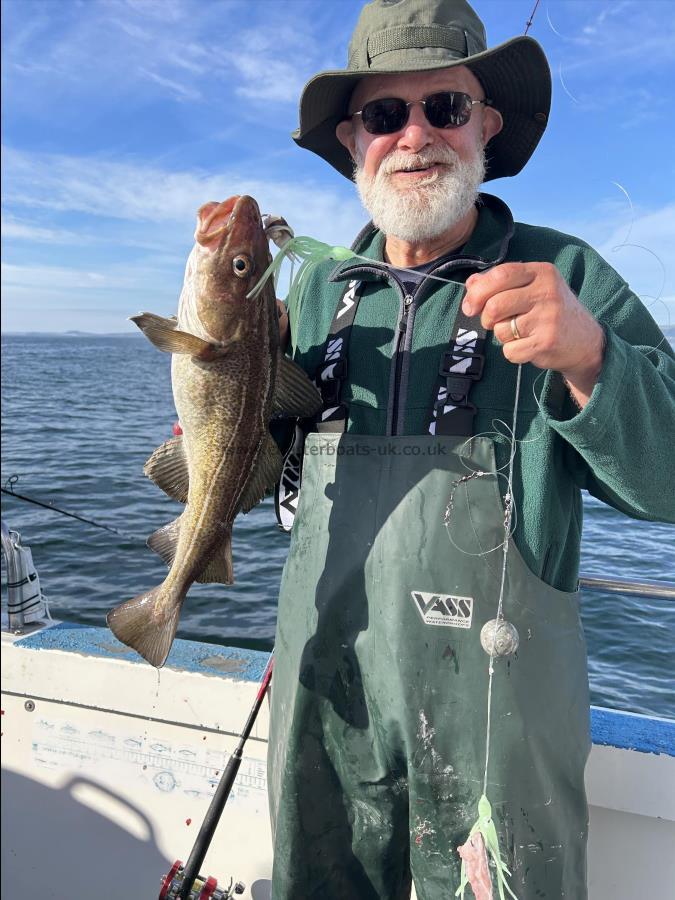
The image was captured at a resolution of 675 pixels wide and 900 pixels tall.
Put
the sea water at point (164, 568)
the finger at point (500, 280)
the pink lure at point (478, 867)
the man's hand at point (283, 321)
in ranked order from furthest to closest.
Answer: the sea water at point (164, 568) < the man's hand at point (283, 321) < the pink lure at point (478, 867) < the finger at point (500, 280)

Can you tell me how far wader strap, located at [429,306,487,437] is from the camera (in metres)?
2.20

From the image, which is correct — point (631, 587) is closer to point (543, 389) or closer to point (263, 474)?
point (543, 389)

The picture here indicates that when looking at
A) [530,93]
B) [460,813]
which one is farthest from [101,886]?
[530,93]

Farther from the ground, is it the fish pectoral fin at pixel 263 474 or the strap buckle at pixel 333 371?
the strap buckle at pixel 333 371

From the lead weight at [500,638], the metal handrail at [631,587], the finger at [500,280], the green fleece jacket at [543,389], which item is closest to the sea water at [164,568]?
the metal handrail at [631,587]

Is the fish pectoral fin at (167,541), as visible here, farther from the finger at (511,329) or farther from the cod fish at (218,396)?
the finger at (511,329)

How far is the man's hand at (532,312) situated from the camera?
1.71 m

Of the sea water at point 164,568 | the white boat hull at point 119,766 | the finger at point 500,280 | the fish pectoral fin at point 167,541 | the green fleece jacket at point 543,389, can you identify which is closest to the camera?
the finger at point 500,280

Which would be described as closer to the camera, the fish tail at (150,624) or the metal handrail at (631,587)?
the fish tail at (150,624)

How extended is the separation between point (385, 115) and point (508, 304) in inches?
45.8

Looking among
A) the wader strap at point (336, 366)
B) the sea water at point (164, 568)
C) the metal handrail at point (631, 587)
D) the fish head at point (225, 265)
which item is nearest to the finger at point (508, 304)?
the wader strap at point (336, 366)

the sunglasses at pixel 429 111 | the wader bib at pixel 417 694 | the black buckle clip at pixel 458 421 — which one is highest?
the sunglasses at pixel 429 111

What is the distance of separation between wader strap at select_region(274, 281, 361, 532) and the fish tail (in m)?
0.53

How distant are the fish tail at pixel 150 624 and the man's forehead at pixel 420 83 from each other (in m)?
1.93
